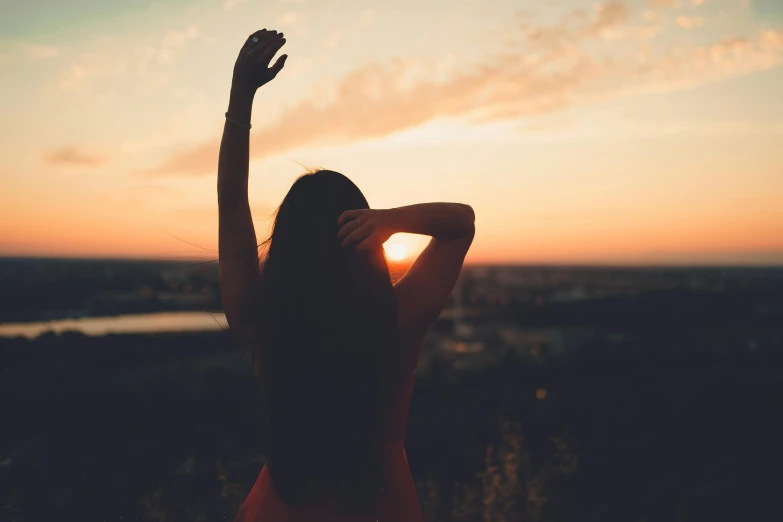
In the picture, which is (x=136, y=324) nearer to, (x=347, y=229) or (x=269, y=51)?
(x=269, y=51)

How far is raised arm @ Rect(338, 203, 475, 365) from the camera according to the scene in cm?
153

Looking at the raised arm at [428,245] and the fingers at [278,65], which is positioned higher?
the fingers at [278,65]

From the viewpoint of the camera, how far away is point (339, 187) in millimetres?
1704

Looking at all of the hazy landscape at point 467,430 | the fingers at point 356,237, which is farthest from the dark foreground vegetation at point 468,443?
the fingers at point 356,237

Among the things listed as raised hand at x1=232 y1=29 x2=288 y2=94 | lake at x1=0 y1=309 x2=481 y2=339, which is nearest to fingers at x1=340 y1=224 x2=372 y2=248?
raised hand at x1=232 y1=29 x2=288 y2=94

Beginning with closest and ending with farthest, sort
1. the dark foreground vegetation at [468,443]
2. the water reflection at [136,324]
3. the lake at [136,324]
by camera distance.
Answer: the dark foreground vegetation at [468,443], the lake at [136,324], the water reflection at [136,324]

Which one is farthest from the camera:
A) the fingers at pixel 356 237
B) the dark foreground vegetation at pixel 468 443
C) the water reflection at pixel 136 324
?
the water reflection at pixel 136 324

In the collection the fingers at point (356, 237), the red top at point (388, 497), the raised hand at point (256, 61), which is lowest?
the red top at point (388, 497)

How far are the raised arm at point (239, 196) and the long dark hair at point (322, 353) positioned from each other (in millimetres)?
55

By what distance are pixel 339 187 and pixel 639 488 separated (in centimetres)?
954

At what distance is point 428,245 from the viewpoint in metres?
1.92

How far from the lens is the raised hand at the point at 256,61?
165 cm

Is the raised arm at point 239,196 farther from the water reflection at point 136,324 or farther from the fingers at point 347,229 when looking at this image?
the water reflection at point 136,324

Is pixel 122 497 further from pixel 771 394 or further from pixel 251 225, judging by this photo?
pixel 771 394
